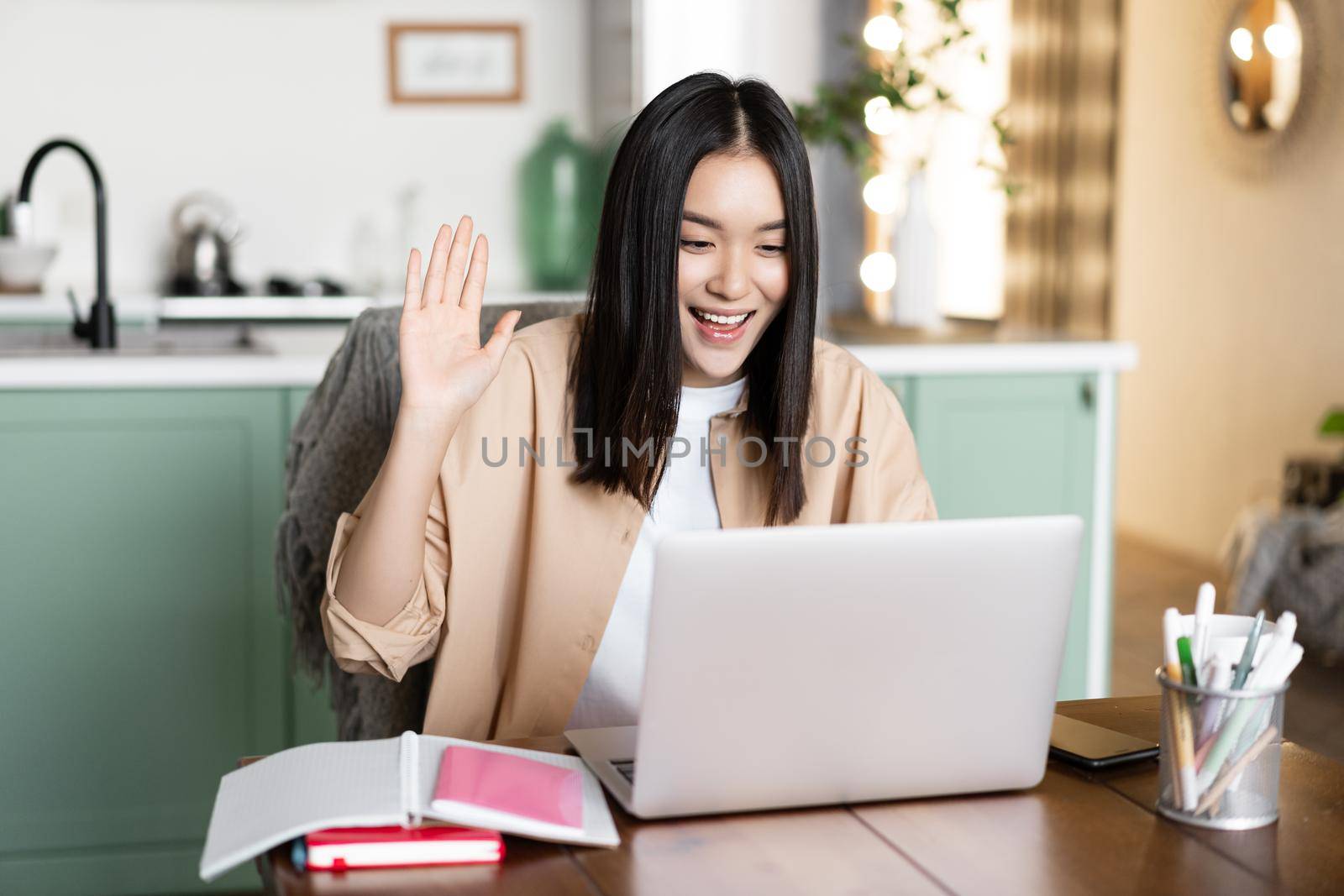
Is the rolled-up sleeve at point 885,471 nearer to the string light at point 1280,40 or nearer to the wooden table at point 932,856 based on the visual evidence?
the wooden table at point 932,856

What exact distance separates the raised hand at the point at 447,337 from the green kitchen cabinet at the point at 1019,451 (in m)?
1.44

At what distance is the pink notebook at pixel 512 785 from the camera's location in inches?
36.8

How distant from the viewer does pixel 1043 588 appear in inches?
38.5

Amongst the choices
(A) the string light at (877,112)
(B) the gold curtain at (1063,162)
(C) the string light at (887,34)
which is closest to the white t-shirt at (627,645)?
(A) the string light at (877,112)

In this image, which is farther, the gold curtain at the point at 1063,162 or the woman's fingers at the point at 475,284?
the gold curtain at the point at 1063,162

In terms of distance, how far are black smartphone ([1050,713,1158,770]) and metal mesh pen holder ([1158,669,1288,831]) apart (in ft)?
0.35

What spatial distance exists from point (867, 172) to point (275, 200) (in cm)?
253

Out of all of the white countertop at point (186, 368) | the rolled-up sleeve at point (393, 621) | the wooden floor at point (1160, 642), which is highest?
the white countertop at point (186, 368)

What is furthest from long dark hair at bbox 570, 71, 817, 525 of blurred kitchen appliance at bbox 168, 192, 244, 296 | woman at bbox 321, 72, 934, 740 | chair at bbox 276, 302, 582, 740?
blurred kitchen appliance at bbox 168, 192, 244, 296

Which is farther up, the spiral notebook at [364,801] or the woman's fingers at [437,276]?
the woman's fingers at [437,276]

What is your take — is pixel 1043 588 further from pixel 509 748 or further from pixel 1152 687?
pixel 1152 687

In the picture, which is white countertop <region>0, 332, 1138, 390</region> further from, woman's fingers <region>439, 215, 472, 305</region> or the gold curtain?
the gold curtain

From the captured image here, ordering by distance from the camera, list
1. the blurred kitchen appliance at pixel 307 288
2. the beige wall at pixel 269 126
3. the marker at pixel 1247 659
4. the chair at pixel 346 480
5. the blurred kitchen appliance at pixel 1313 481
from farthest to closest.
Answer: the beige wall at pixel 269 126
the blurred kitchen appliance at pixel 307 288
the blurred kitchen appliance at pixel 1313 481
the chair at pixel 346 480
the marker at pixel 1247 659

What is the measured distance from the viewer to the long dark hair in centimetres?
140
